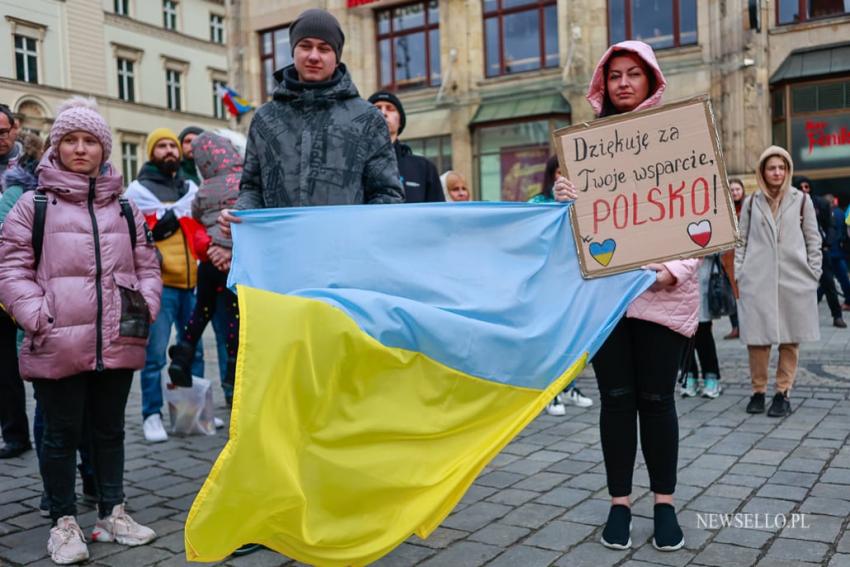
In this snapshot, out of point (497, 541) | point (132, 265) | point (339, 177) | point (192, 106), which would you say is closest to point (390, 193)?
point (339, 177)

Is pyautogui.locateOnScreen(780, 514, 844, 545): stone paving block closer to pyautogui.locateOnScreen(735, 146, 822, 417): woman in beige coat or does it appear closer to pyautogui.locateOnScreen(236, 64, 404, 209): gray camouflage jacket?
pyautogui.locateOnScreen(236, 64, 404, 209): gray camouflage jacket

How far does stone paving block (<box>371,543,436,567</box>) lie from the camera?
11.5 ft

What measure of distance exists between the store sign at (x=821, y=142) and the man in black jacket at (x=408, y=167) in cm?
1689

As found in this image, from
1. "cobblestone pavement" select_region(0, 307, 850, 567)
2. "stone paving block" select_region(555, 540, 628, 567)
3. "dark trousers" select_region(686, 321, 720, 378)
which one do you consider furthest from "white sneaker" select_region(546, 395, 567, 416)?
"stone paving block" select_region(555, 540, 628, 567)

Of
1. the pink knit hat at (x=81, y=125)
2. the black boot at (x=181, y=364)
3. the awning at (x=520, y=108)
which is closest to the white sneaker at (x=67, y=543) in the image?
the black boot at (x=181, y=364)

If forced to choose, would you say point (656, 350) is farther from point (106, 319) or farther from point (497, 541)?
point (106, 319)

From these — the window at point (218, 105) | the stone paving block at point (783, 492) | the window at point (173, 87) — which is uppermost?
the window at point (218, 105)

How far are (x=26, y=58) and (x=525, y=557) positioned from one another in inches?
156

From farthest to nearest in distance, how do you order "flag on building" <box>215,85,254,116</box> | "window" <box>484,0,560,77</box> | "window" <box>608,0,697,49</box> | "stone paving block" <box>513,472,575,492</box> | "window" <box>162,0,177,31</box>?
"flag on building" <box>215,85,254,116</box> → "window" <box>484,0,560,77</box> → "window" <box>608,0,697,49</box> → "window" <box>162,0,177,31</box> → "stone paving block" <box>513,472,575,492</box>

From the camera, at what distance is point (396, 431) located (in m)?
2.98

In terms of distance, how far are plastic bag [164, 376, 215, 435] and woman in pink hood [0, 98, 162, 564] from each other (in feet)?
6.36

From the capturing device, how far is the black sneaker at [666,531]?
3.51 m

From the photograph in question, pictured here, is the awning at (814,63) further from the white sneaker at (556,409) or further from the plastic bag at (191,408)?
the plastic bag at (191,408)

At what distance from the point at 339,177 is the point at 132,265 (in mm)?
1163
